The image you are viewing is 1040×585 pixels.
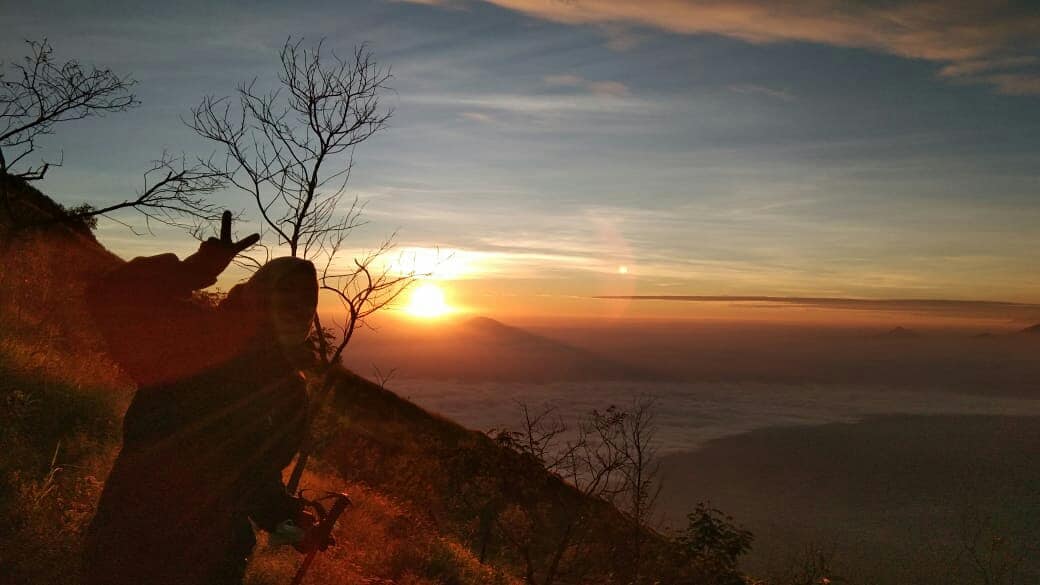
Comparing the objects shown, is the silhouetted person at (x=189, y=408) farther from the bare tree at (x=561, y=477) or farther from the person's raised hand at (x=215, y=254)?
the bare tree at (x=561, y=477)

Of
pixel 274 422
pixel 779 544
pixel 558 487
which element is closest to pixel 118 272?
pixel 274 422

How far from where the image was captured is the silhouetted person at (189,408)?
300cm

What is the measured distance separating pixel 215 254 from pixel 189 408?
2.68 feet

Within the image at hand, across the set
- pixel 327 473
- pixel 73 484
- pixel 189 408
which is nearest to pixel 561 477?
pixel 327 473

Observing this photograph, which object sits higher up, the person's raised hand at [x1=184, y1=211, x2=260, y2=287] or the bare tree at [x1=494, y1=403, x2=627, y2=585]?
the person's raised hand at [x1=184, y1=211, x2=260, y2=287]

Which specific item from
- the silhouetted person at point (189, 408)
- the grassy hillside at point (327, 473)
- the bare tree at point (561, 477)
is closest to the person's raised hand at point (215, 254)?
the silhouetted person at point (189, 408)

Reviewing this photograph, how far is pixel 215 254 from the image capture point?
3.20 m

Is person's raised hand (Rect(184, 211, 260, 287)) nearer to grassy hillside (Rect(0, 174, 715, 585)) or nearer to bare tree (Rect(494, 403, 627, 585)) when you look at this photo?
grassy hillside (Rect(0, 174, 715, 585))

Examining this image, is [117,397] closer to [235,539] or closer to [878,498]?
[235,539]

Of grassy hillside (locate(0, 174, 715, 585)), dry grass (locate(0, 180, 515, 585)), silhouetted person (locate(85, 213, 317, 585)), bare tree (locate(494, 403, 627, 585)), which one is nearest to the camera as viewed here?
silhouetted person (locate(85, 213, 317, 585))

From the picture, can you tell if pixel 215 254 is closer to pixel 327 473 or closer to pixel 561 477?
pixel 561 477

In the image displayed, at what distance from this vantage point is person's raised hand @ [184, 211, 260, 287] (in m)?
3.14

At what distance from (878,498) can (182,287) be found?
211m

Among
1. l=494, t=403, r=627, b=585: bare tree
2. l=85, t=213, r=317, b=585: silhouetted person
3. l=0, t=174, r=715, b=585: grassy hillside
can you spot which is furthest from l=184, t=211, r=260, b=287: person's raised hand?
l=494, t=403, r=627, b=585: bare tree
